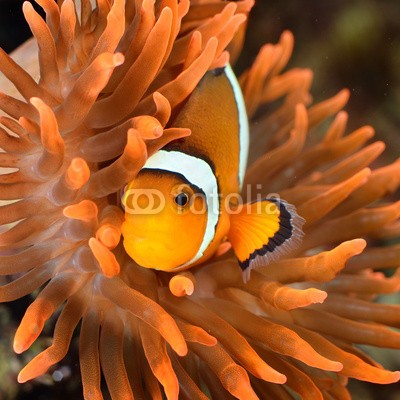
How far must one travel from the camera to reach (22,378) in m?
0.72

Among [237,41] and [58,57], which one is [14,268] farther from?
[237,41]

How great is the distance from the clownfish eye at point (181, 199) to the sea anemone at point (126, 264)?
0.07m

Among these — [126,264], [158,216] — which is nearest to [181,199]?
[158,216]

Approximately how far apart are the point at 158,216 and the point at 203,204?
0.32ft

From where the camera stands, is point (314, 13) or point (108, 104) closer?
point (108, 104)

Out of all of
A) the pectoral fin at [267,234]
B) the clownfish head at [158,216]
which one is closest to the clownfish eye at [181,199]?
the clownfish head at [158,216]

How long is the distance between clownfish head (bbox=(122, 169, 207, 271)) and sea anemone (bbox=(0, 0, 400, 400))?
0.03m

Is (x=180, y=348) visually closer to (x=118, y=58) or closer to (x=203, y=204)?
(x=203, y=204)

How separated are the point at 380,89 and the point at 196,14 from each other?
61 cm

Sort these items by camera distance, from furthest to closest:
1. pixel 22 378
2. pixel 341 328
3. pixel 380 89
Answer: pixel 380 89
pixel 341 328
pixel 22 378

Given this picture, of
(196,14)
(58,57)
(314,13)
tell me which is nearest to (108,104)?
(58,57)

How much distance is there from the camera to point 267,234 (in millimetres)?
910

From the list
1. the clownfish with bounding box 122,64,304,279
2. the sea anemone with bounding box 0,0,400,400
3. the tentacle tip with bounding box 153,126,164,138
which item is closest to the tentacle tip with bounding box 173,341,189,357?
the sea anemone with bounding box 0,0,400,400

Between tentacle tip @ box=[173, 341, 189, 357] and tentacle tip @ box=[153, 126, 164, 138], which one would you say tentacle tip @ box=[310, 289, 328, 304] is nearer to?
tentacle tip @ box=[173, 341, 189, 357]
